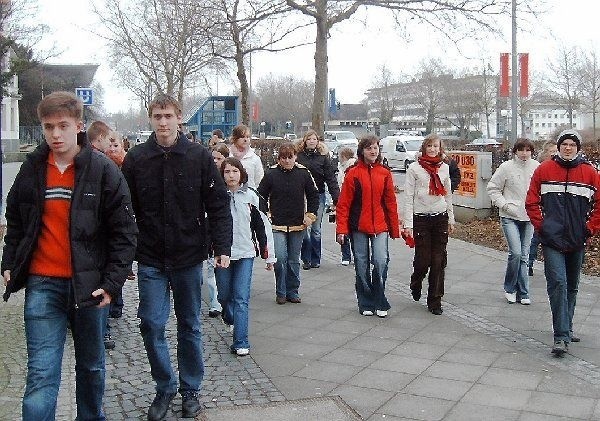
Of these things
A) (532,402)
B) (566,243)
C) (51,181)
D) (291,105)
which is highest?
(291,105)

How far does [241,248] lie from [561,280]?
8.26ft

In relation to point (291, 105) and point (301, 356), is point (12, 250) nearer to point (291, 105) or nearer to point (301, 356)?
point (301, 356)

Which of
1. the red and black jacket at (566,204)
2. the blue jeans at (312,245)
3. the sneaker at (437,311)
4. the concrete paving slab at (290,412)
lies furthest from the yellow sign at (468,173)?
the concrete paving slab at (290,412)

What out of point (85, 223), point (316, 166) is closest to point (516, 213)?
point (316, 166)

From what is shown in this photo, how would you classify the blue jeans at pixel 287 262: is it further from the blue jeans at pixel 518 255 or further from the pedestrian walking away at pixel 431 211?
the blue jeans at pixel 518 255

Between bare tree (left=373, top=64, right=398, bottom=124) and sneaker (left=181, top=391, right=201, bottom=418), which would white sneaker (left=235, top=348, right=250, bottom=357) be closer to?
sneaker (left=181, top=391, right=201, bottom=418)

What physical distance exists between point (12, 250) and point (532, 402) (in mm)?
3332

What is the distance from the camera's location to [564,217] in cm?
589

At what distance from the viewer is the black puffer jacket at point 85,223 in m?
3.69

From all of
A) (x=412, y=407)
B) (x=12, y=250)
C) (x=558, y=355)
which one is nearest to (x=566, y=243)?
(x=558, y=355)

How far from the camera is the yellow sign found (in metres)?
14.4

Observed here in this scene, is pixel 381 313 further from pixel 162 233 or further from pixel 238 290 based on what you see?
pixel 162 233

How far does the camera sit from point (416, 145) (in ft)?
127

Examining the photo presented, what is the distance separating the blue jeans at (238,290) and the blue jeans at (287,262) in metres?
1.83
